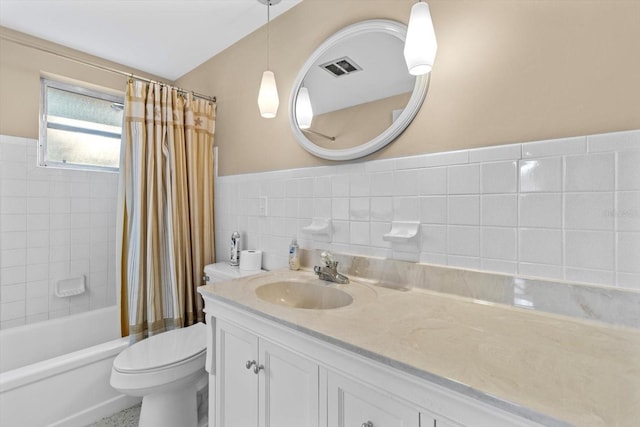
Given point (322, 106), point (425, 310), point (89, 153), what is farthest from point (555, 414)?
point (89, 153)

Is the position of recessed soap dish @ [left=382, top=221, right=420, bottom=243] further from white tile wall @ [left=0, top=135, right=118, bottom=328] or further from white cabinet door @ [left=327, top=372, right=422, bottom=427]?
white tile wall @ [left=0, top=135, right=118, bottom=328]

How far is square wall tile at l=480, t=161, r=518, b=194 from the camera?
93cm

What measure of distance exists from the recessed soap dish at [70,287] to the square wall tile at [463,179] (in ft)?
8.40

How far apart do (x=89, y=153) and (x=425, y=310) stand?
2.67m

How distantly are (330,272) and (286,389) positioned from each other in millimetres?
489

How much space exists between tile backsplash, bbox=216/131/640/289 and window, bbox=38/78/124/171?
191 cm

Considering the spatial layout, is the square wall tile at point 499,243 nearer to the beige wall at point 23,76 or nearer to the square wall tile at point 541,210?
the square wall tile at point 541,210

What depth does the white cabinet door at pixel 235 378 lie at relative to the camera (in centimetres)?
98

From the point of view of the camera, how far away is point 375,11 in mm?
1276

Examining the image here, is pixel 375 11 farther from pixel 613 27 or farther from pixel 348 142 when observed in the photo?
pixel 613 27

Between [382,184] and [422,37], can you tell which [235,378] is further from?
[422,37]

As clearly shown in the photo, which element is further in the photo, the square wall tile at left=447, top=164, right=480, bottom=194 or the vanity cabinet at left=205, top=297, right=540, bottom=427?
the square wall tile at left=447, top=164, right=480, bottom=194

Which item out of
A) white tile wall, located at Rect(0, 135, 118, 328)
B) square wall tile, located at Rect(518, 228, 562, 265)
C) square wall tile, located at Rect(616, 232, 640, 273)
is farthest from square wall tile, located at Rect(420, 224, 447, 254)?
white tile wall, located at Rect(0, 135, 118, 328)

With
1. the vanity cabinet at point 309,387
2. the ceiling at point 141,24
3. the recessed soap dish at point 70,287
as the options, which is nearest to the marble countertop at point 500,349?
the vanity cabinet at point 309,387
